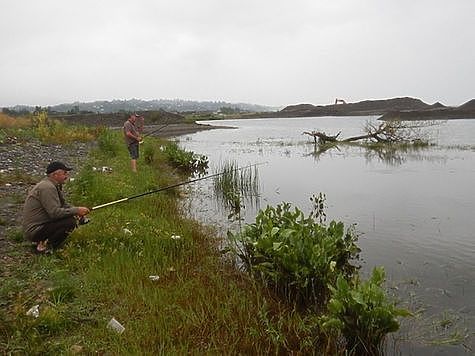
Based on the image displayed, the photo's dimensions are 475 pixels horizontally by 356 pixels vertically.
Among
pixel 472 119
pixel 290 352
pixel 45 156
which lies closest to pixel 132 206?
pixel 290 352

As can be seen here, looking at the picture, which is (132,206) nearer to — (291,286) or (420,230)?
(291,286)

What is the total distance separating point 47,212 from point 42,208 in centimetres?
18

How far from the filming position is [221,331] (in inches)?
188

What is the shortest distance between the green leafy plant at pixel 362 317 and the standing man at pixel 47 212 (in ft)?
13.0

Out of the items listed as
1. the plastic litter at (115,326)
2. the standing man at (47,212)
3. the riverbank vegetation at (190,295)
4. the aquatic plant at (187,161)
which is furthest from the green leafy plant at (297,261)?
the aquatic plant at (187,161)

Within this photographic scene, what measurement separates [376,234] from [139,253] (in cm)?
547

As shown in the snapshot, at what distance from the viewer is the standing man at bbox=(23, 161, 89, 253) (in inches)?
250

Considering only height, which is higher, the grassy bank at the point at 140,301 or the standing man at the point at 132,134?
the standing man at the point at 132,134

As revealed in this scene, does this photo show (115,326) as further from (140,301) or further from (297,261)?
(297,261)

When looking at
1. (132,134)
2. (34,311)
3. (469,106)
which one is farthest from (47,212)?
(469,106)

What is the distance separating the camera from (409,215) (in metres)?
11.4

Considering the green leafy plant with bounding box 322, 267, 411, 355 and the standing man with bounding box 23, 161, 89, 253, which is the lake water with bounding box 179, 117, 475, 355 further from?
the standing man with bounding box 23, 161, 89, 253

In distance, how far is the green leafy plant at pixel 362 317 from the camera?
Answer: 454cm

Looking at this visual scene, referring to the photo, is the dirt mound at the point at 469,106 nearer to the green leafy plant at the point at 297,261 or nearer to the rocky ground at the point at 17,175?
the rocky ground at the point at 17,175
